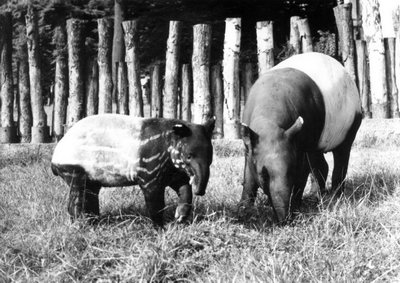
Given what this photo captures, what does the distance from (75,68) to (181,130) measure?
178 inches

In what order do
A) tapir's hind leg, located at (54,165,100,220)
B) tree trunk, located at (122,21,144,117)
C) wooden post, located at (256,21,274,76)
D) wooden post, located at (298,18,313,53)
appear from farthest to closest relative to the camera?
wooden post, located at (298,18,313,53) < wooden post, located at (256,21,274,76) < tree trunk, located at (122,21,144,117) < tapir's hind leg, located at (54,165,100,220)

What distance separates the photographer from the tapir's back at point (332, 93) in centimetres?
488

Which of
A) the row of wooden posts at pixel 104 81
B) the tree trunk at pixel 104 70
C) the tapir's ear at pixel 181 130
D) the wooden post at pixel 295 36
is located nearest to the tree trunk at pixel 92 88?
the row of wooden posts at pixel 104 81

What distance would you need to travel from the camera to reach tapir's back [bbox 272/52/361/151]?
488 cm

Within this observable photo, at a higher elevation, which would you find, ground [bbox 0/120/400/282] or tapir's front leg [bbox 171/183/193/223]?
tapir's front leg [bbox 171/183/193/223]

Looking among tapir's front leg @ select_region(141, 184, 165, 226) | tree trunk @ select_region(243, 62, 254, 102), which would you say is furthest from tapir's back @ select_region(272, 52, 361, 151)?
tree trunk @ select_region(243, 62, 254, 102)

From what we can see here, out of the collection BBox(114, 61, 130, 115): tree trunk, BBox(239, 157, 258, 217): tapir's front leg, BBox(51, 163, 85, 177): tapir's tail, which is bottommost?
BBox(239, 157, 258, 217): tapir's front leg

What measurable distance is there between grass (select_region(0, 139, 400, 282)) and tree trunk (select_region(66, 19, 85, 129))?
322cm

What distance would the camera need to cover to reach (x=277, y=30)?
1486cm

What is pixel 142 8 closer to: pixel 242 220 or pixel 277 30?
pixel 277 30

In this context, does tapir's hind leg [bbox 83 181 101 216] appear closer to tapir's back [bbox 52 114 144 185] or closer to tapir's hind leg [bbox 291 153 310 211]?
tapir's back [bbox 52 114 144 185]

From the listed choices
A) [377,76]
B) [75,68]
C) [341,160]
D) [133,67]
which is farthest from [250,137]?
[377,76]

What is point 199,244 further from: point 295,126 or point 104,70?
point 104,70

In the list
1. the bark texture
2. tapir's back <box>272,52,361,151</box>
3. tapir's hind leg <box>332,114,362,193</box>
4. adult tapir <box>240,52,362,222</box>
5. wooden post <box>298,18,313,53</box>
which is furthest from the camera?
wooden post <box>298,18,313,53</box>
